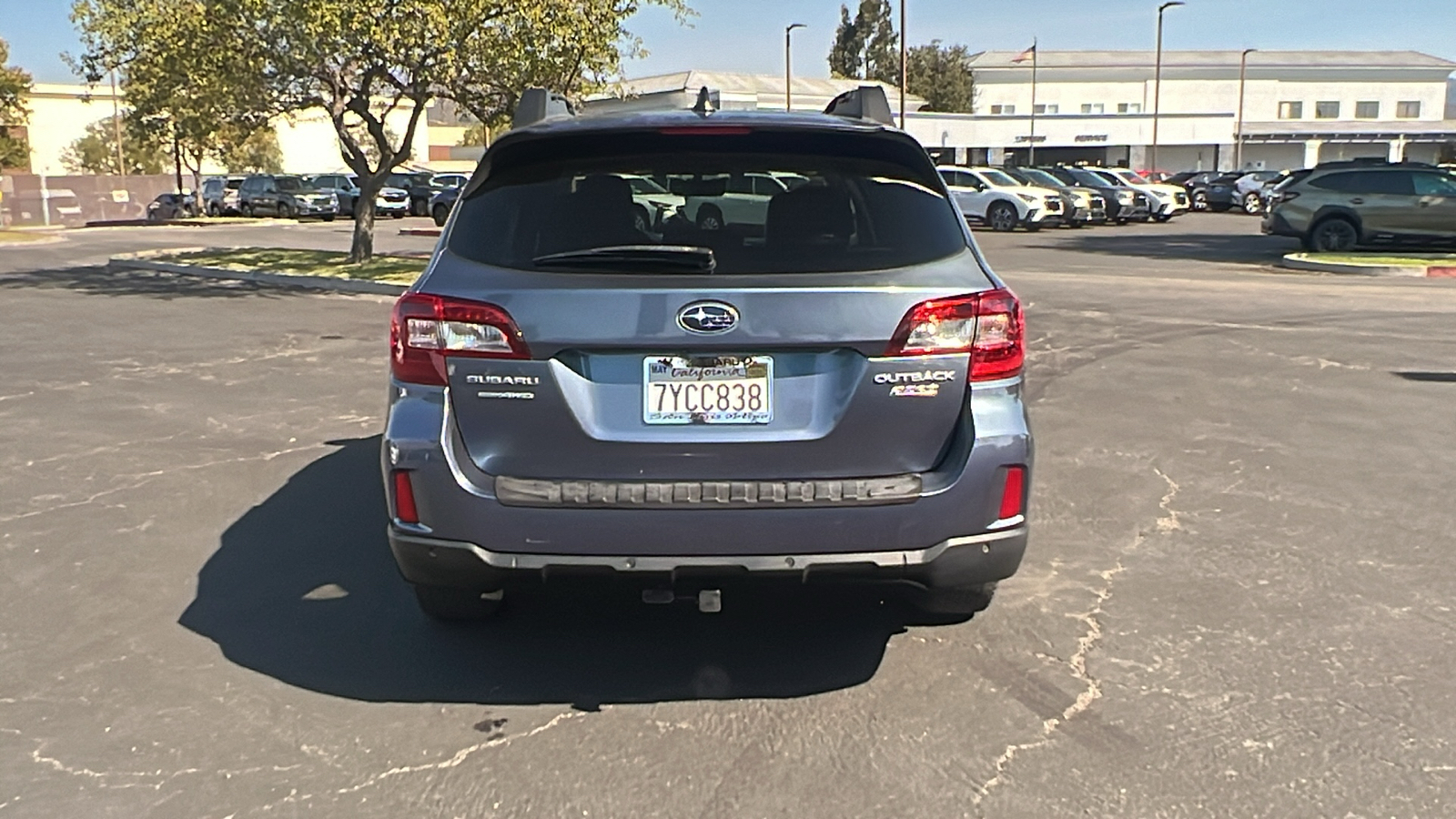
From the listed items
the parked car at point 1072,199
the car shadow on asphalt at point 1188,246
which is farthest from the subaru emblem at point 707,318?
the parked car at point 1072,199

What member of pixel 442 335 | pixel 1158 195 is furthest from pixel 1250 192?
pixel 442 335

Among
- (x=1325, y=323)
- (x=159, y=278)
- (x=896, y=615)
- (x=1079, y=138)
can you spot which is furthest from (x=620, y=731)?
(x=1079, y=138)

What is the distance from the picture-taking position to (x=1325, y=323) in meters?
12.5

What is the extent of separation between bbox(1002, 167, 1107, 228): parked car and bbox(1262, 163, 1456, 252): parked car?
30.0 feet

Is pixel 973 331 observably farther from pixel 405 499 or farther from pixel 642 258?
pixel 405 499

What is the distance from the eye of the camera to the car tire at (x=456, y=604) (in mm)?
4094

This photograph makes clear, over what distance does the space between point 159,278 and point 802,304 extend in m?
18.5

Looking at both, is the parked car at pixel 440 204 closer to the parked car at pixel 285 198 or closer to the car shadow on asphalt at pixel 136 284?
the parked car at pixel 285 198

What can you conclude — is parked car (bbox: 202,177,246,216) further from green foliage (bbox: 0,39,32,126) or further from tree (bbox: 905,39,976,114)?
tree (bbox: 905,39,976,114)

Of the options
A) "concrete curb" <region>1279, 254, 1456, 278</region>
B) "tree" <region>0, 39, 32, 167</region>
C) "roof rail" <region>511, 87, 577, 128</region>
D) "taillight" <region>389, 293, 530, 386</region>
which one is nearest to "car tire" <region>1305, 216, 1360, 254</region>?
"concrete curb" <region>1279, 254, 1456, 278</region>

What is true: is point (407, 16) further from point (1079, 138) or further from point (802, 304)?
point (1079, 138)

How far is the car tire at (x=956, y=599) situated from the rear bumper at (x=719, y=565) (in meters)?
0.46

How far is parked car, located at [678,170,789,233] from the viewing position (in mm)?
3764

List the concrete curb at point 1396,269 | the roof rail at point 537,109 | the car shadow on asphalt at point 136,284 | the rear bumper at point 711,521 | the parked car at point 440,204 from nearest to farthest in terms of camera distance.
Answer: the rear bumper at point 711,521 → the roof rail at point 537,109 → the car shadow on asphalt at point 136,284 → the concrete curb at point 1396,269 → the parked car at point 440,204
